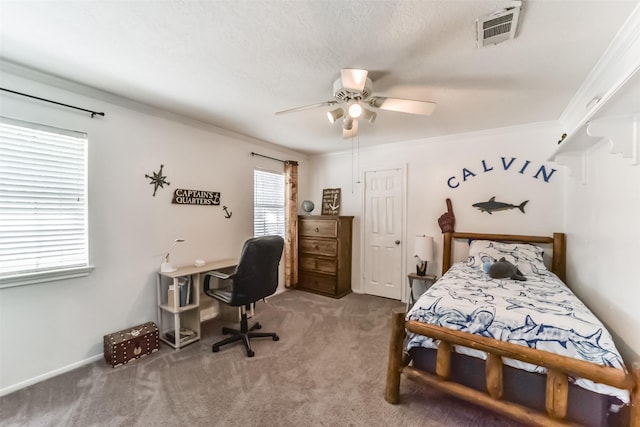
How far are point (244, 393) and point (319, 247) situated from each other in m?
2.50

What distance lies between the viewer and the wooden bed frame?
1242 mm

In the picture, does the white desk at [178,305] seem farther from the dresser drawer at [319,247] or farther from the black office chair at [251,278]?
the dresser drawer at [319,247]

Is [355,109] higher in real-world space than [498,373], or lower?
higher

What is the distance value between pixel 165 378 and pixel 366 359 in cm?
165

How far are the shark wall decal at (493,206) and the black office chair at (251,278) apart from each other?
259cm

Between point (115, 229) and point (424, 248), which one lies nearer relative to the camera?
point (115, 229)

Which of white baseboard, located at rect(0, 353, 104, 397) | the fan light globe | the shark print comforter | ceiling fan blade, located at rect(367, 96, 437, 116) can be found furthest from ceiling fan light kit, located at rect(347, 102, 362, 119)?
white baseboard, located at rect(0, 353, 104, 397)

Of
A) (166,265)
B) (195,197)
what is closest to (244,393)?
(166,265)

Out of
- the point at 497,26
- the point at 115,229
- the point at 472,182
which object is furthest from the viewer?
the point at 472,182

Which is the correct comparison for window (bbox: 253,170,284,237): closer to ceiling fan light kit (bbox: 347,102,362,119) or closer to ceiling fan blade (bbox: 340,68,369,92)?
ceiling fan light kit (bbox: 347,102,362,119)

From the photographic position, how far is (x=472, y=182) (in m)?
3.47

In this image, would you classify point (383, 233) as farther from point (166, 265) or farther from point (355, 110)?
point (166, 265)

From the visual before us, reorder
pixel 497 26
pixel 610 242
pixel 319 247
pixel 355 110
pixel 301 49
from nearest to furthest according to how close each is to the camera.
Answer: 1. pixel 497 26
2. pixel 301 49
3. pixel 610 242
4. pixel 355 110
5. pixel 319 247

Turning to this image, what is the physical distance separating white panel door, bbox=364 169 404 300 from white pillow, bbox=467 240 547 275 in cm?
113
